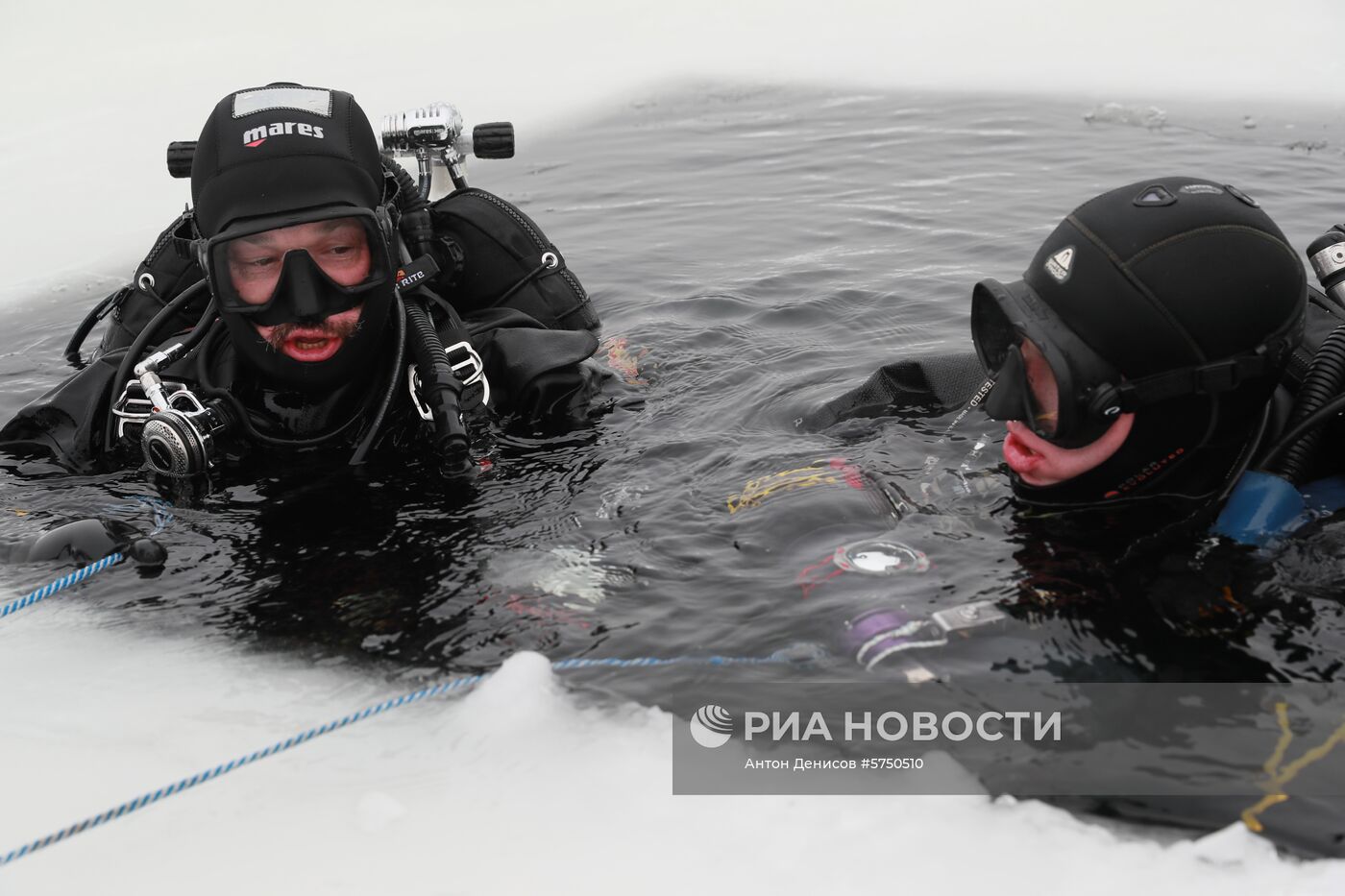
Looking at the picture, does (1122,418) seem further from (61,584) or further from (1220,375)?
(61,584)

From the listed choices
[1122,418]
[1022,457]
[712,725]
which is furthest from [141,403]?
[1122,418]

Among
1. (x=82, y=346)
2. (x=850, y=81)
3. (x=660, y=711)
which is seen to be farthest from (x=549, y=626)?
(x=850, y=81)

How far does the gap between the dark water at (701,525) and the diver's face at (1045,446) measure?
19 cm

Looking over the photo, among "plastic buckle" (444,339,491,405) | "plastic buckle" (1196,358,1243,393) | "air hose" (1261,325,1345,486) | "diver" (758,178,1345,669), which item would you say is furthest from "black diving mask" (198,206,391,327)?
"air hose" (1261,325,1345,486)

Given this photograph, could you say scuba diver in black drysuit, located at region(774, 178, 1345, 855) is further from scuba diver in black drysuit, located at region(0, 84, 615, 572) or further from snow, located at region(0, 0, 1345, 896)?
scuba diver in black drysuit, located at region(0, 84, 615, 572)

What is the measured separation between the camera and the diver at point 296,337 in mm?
3236

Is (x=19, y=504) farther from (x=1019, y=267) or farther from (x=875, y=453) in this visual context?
(x=1019, y=267)

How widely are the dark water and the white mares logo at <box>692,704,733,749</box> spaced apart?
104mm

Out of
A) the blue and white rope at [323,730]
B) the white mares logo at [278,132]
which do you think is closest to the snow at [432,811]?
the blue and white rope at [323,730]

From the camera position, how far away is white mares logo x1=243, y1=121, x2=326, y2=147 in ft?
10.8

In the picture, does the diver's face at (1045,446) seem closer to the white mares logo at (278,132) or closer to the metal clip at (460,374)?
the metal clip at (460,374)

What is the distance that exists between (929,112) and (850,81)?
3.82 ft

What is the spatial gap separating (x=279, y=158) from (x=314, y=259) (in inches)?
11.1

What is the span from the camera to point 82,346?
5.03 m
